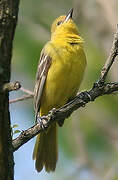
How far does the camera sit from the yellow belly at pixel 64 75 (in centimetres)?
498

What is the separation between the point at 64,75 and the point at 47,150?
903mm

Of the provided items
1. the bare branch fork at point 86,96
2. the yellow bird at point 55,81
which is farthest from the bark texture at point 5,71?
the yellow bird at point 55,81

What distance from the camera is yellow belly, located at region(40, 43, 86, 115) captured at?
498cm

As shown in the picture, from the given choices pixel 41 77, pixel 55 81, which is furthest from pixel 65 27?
pixel 55 81

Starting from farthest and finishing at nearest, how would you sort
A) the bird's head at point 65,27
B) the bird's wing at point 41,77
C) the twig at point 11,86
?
the bird's head at point 65,27
the bird's wing at point 41,77
the twig at point 11,86

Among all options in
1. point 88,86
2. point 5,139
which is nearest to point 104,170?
point 88,86

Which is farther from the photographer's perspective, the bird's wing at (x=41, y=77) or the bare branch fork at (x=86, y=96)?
the bird's wing at (x=41, y=77)

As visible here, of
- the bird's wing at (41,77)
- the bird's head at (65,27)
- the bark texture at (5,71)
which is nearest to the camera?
the bark texture at (5,71)

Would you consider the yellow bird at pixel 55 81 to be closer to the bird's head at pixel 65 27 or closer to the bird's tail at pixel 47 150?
the bird's tail at pixel 47 150

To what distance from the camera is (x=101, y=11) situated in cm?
749

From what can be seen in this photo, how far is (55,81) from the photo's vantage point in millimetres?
5078

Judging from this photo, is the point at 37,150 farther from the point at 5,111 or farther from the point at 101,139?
the point at 101,139

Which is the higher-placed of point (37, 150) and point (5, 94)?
point (5, 94)

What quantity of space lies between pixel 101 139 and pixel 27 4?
102 inches
